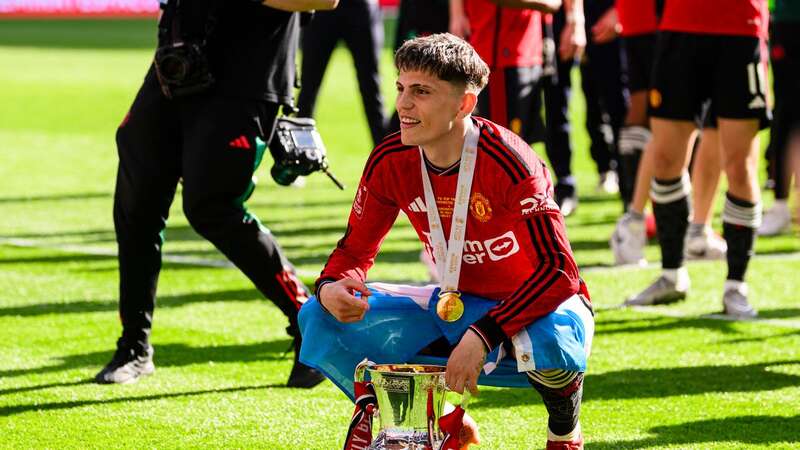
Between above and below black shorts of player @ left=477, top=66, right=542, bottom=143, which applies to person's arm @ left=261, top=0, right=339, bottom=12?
above

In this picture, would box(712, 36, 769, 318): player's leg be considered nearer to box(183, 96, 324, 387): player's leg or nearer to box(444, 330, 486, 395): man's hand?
box(183, 96, 324, 387): player's leg

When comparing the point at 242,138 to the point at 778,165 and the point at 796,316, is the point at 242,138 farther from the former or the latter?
the point at 778,165

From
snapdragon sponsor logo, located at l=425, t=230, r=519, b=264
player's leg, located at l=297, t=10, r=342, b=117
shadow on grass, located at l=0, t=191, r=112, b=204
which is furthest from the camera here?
shadow on grass, located at l=0, t=191, r=112, b=204

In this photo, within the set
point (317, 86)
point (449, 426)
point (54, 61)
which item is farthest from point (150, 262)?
point (54, 61)

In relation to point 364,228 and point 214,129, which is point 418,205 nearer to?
point 364,228

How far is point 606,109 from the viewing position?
1065cm

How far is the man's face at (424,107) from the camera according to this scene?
4.04 meters

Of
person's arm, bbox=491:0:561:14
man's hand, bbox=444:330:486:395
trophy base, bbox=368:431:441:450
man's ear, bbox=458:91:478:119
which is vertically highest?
person's arm, bbox=491:0:561:14

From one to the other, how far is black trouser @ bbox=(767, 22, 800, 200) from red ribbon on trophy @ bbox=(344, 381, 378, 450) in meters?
5.91

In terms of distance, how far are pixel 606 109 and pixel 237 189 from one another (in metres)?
5.78

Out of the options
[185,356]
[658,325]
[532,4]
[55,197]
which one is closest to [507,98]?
[532,4]

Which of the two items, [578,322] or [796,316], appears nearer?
[578,322]

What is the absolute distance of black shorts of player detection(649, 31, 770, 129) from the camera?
654cm

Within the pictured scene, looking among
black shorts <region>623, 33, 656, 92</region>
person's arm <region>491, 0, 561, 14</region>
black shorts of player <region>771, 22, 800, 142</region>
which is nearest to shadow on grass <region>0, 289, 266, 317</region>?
person's arm <region>491, 0, 561, 14</region>
